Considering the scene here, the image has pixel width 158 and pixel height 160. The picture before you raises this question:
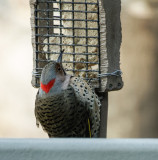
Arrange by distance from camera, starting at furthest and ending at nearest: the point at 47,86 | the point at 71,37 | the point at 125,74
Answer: the point at 125,74
the point at 71,37
the point at 47,86

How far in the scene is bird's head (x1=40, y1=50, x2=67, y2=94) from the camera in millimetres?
2721

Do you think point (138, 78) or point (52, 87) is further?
point (138, 78)

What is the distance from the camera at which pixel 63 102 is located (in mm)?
2775

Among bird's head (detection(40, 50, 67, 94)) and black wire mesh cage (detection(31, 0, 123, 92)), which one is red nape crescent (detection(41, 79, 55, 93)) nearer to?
bird's head (detection(40, 50, 67, 94))

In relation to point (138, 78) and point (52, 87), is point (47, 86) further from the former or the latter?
point (138, 78)

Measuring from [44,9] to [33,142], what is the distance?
2097 millimetres

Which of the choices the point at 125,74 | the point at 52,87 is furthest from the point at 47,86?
the point at 125,74

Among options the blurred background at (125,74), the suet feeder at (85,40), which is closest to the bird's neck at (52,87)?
the suet feeder at (85,40)

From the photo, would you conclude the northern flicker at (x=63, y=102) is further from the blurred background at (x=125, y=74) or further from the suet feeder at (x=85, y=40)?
the blurred background at (x=125, y=74)

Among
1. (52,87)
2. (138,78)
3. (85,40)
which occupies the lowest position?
(138,78)

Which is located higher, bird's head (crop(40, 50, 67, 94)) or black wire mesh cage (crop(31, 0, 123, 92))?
black wire mesh cage (crop(31, 0, 123, 92))

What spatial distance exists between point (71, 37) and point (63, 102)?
1.59 ft

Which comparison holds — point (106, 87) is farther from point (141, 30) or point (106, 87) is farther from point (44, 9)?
point (141, 30)

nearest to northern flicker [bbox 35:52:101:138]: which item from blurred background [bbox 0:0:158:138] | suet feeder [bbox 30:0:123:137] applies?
suet feeder [bbox 30:0:123:137]
